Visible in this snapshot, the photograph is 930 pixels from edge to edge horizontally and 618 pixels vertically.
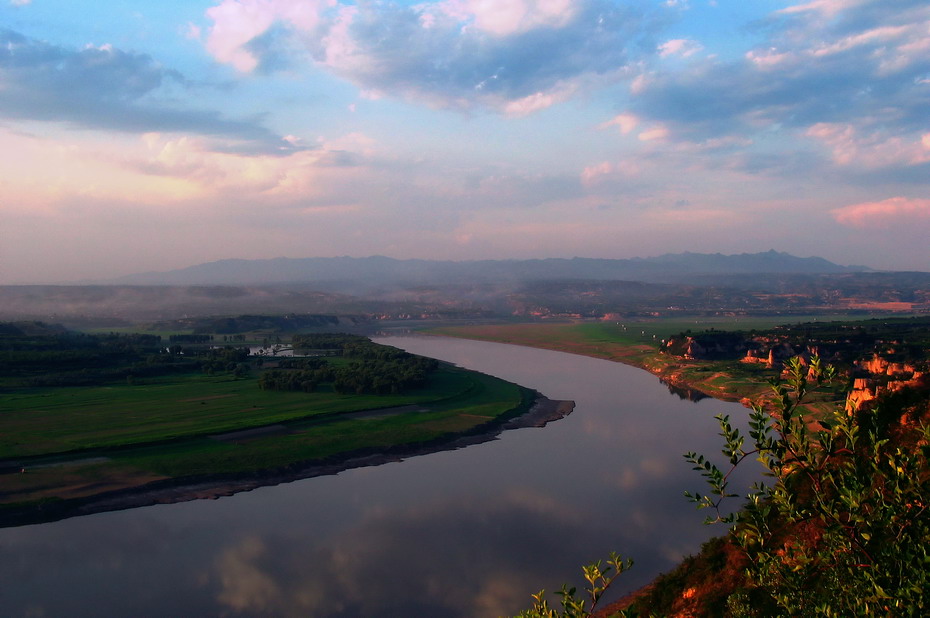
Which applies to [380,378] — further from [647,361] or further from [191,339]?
[191,339]

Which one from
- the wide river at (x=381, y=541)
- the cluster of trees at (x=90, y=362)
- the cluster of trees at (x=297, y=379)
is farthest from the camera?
the cluster of trees at (x=90, y=362)

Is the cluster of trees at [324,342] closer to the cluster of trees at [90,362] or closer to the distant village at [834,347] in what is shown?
the cluster of trees at [90,362]

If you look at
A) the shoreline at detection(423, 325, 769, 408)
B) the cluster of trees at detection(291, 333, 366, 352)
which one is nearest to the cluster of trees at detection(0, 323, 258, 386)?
the cluster of trees at detection(291, 333, 366, 352)

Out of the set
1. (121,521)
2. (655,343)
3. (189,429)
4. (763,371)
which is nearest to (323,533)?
(121,521)

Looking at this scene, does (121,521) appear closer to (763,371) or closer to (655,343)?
(763,371)

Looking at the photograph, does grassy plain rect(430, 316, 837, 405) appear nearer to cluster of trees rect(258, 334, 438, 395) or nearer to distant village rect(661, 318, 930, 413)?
distant village rect(661, 318, 930, 413)

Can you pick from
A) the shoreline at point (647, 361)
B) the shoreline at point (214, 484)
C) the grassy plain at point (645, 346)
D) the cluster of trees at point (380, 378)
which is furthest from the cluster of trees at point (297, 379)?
the grassy plain at point (645, 346)
